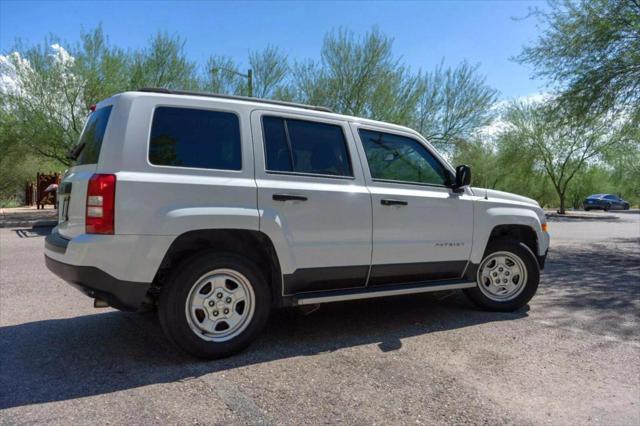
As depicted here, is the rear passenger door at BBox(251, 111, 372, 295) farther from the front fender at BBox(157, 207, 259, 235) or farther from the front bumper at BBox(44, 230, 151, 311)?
the front bumper at BBox(44, 230, 151, 311)

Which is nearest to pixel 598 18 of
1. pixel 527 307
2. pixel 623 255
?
pixel 623 255

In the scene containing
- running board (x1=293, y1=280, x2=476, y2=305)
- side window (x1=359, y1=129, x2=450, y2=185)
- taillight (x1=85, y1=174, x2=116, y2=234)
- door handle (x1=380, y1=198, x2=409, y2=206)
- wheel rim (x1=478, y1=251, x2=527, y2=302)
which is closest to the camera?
taillight (x1=85, y1=174, x2=116, y2=234)

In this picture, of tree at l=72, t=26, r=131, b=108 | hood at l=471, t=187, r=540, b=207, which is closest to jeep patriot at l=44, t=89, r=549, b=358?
hood at l=471, t=187, r=540, b=207

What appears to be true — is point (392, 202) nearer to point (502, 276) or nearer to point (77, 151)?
point (502, 276)

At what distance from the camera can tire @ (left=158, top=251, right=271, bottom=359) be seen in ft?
11.6

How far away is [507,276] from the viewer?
17.5ft

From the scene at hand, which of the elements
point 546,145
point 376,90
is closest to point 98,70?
point 376,90

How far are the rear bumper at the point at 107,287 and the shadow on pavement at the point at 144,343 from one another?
1.76 ft

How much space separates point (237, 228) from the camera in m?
3.68

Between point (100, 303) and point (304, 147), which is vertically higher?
point (304, 147)

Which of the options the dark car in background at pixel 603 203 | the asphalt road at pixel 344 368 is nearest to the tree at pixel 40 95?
the asphalt road at pixel 344 368

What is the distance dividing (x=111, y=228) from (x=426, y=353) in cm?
264

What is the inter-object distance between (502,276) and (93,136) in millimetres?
4335

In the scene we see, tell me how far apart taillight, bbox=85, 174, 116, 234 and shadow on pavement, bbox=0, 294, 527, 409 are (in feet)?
3.51
